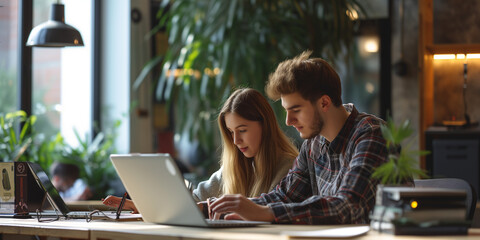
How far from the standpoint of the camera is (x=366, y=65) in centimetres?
650

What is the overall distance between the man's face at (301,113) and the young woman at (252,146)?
504 millimetres

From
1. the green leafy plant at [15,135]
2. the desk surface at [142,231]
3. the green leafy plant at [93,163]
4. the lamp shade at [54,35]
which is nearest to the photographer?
the desk surface at [142,231]

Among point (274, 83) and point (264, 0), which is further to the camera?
point (264, 0)

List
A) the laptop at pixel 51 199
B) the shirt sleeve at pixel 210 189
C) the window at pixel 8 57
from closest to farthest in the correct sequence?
the laptop at pixel 51 199
the shirt sleeve at pixel 210 189
the window at pixel 8 57

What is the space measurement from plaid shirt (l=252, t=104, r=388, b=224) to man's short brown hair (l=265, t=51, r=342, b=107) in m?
0.13

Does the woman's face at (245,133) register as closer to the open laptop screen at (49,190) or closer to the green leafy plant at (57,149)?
the open laptop screen at (49,190)

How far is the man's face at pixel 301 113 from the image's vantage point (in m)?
2.28

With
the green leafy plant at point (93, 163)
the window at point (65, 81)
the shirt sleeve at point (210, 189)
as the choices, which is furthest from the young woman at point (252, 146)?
the window at point (65, 81)

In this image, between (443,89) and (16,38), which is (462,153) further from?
(16,38)

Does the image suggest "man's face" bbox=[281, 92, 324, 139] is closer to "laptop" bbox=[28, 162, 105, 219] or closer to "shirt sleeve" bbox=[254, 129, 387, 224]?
"shirt sleeve" bbox=[254, 129, 387, 224]

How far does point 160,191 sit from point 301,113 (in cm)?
55

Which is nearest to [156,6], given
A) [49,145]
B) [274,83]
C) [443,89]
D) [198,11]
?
[198,11]

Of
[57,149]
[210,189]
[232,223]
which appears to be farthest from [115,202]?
[57,149]

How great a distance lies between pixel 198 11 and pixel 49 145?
1.68m
